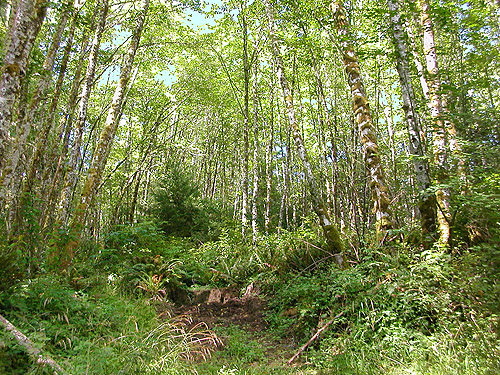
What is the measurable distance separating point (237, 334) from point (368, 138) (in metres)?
4.17

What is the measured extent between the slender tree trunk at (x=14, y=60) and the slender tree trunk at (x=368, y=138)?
4430 mm

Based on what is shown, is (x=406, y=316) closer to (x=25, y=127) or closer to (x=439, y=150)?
(x=439, y=150)

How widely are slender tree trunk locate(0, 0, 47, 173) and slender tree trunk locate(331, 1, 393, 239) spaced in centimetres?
443

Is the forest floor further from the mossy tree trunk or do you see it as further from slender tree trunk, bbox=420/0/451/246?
the mossy tree trunk

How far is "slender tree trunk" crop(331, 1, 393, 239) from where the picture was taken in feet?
17.8

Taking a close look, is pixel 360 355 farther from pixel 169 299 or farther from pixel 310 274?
pixel 169 299

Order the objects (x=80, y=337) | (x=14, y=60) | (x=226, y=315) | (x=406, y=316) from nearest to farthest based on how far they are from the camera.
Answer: (x=14, y=60), (x=80, y=337), (x=406, y=316), (x=226, y=315)

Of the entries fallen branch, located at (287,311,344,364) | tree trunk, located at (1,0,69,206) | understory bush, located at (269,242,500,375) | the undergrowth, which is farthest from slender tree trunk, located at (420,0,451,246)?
tree trunk, located at (1,0,69,206)

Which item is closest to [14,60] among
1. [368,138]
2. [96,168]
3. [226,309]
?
[96,168]

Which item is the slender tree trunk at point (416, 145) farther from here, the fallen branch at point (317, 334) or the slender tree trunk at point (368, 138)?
the fallen branch at point (317, 334)

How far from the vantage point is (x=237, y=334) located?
5262 mm

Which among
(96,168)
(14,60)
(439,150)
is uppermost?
(14,60)

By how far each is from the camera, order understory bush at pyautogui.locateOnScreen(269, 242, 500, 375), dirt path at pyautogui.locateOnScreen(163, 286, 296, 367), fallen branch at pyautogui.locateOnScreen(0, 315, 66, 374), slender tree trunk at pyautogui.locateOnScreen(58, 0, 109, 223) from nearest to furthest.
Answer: fallen branch at pyautogui.locateOnScreen(0, 315, 66, 374), understory bush at pyautogui.locateOnScreen(269, 242, 500, 375), dirt path at pyautogui.locateOnScreen(163, 286, 296, 367), slender tree trunk at pyautogui.locateOnScreen(58, 0, 109, 223)

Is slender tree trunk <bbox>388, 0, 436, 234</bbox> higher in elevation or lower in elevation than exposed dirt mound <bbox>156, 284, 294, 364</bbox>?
higher
